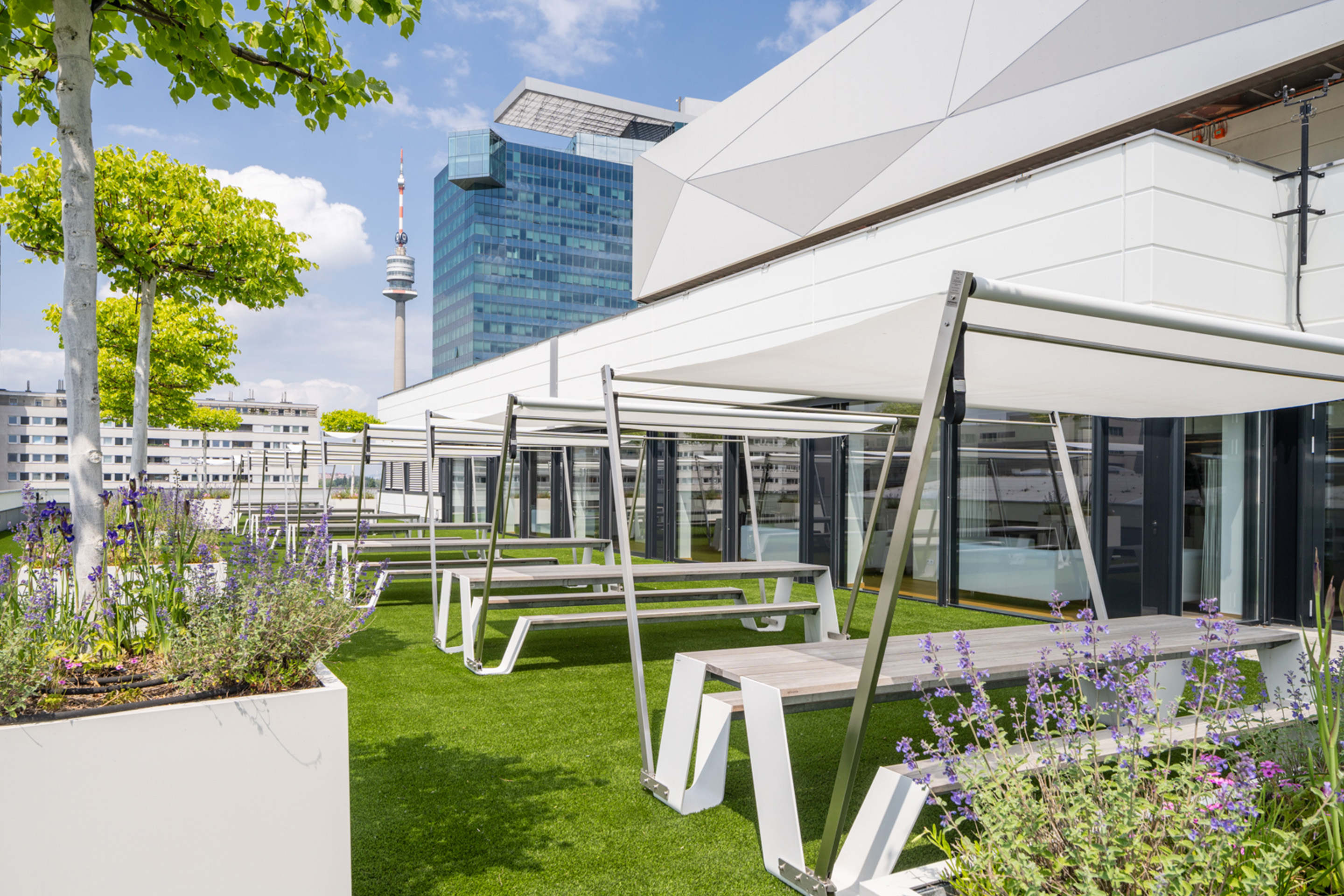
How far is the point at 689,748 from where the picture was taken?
3.29m

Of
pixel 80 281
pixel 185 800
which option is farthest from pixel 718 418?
pixel 185 800

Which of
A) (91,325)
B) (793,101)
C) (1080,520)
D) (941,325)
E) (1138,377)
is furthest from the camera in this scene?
(793,101)

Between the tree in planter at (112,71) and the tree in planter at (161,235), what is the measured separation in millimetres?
4226

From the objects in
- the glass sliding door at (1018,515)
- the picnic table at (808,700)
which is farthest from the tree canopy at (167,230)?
the glass sliding door at (1018,515)

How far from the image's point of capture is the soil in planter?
2.05 metres

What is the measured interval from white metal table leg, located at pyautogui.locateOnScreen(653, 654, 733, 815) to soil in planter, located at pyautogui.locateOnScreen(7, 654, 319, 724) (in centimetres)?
144

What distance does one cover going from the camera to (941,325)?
2.24 meters

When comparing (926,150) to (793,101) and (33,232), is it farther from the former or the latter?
(33,232)

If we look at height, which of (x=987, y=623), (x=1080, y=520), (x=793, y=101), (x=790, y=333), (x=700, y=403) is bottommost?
(x=987, y=623)

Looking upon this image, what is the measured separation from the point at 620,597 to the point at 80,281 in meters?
5.05

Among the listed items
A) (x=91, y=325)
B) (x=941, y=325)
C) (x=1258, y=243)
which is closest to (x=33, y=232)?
(x=91, y=325)

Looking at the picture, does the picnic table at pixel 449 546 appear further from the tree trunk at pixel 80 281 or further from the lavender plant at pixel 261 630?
the lavender plant at pixel 261 630

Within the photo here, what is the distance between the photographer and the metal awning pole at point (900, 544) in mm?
2213

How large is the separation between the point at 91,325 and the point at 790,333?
8.17 metres
